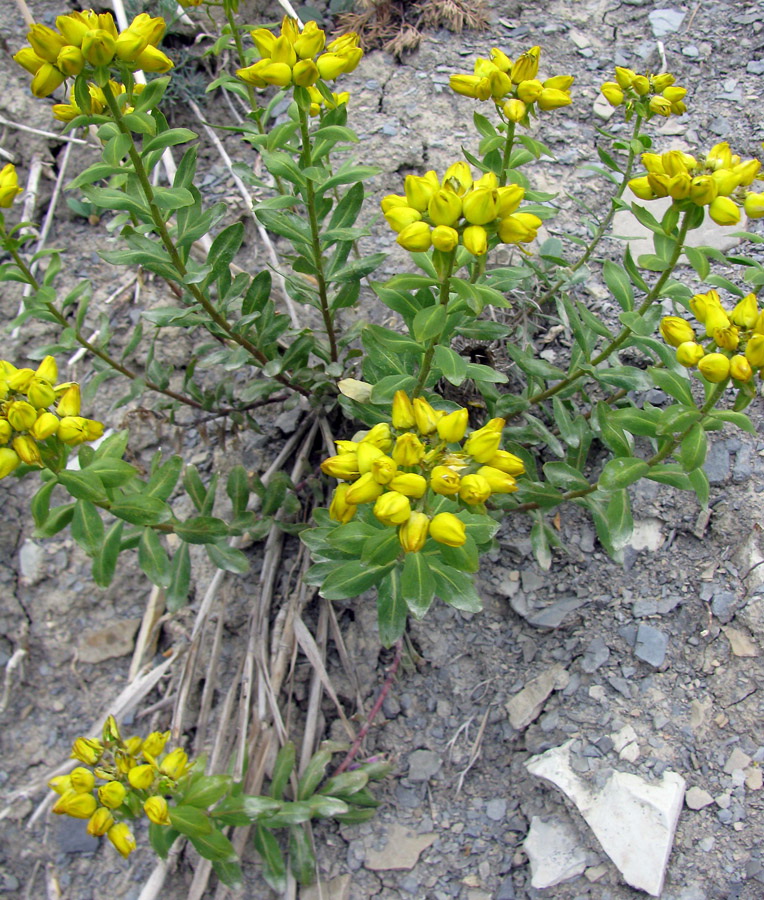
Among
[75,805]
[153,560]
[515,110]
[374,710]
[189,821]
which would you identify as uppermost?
[515,110]

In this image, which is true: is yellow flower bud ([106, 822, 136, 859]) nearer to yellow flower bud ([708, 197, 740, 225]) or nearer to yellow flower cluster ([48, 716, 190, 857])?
yellow flower cluster ([48, 716, 190, 857])

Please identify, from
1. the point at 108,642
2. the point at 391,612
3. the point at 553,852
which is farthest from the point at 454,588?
the point at 108,642

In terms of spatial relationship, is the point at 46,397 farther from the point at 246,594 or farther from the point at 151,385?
the point at 246,594

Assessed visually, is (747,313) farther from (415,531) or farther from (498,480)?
(415,531)

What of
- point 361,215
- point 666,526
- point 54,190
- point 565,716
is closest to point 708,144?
point 361,215

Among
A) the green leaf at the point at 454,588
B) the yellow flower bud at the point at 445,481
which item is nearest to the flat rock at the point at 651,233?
the green leaf at the point at 454,588

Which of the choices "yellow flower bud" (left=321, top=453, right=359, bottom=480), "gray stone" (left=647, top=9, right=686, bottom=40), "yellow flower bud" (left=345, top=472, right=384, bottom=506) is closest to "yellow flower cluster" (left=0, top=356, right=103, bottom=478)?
"yellow flower bud" (left=321, top=453, right=359, bottom=480)

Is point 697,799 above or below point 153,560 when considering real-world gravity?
below
